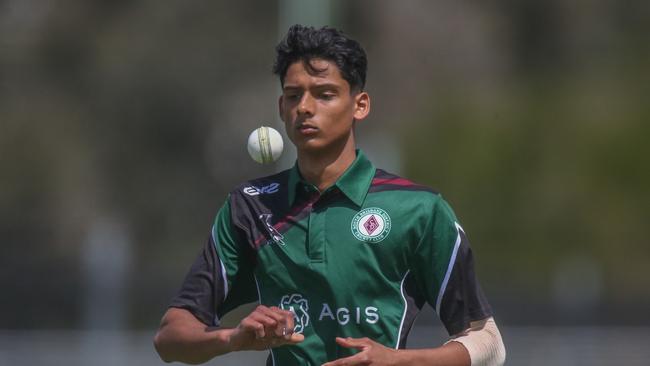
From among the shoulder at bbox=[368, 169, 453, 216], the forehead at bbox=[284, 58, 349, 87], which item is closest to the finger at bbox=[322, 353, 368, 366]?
the shoulder at bbox=[368, 169, 453, 216]

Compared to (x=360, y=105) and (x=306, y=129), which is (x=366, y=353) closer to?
(x=306, y=129)

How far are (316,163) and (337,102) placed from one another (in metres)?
0.26

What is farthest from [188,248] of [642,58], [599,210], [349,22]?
[642,58]

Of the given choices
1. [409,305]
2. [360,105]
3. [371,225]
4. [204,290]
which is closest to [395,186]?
[371,225]

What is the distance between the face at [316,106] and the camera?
5184mm

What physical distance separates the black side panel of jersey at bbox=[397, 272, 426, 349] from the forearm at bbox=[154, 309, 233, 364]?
68cm

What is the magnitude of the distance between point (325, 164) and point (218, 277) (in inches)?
23.2

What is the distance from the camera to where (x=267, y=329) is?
457 centimetres

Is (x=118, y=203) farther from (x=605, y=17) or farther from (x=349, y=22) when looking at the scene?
(x=605, y=17)

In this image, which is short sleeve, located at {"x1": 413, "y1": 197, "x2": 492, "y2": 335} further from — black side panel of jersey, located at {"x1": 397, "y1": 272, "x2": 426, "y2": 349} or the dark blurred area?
the dark blurred area

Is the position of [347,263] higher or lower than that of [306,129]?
lower

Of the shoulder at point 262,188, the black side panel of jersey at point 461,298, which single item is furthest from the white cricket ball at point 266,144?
the black side panel of jersey at point 461,298

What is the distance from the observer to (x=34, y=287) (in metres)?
30.0

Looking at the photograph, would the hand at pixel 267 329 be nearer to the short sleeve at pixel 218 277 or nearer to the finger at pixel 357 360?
the finger at pixel 357 360
